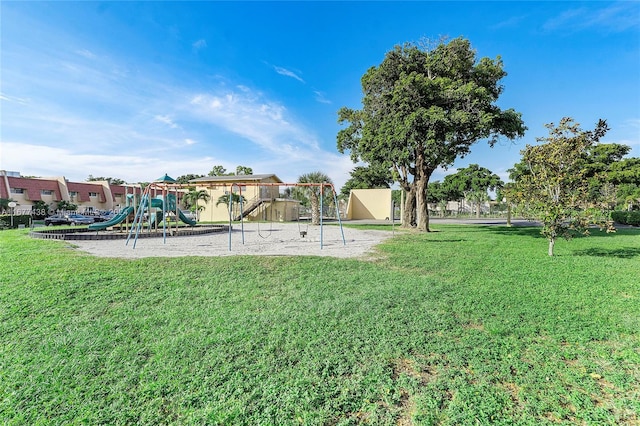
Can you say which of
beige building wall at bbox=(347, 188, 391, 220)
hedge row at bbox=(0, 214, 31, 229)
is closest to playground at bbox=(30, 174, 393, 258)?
beige building wall at bbox=(347, 188, 391, 220)

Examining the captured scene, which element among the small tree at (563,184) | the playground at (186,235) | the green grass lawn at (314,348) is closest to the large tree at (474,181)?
the playground at (186,235)

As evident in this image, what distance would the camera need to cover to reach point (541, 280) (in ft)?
20.4

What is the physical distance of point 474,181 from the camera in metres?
38.1

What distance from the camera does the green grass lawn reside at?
8.45 feet

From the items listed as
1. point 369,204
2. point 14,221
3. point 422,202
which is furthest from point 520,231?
point 14,221

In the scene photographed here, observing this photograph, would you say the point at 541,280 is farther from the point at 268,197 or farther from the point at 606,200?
the point at 268,197

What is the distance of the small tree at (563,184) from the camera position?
8648 millimetres

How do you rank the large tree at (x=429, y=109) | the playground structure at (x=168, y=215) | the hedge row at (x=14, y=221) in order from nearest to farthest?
the playground structure at (x=168, y=215)
the large tree at (x=429, y=109)
the hedge row at (x=14, y=221)

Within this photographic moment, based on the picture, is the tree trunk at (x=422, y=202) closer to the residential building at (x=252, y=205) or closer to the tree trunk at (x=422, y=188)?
the tree trunk at (x=422, y=188)

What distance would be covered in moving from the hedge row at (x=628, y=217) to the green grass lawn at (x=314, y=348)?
2324cm

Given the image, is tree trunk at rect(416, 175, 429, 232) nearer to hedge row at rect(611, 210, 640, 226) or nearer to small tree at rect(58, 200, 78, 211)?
hedge row at rect(611, 210, 640, 226)

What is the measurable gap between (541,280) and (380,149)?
11.2 m

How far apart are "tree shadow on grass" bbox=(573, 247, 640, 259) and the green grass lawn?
3.66m

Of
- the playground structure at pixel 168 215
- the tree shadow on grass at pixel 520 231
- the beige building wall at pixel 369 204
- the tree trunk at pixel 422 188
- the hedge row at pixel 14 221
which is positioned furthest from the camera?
the beige building wall at pixel 369 204
